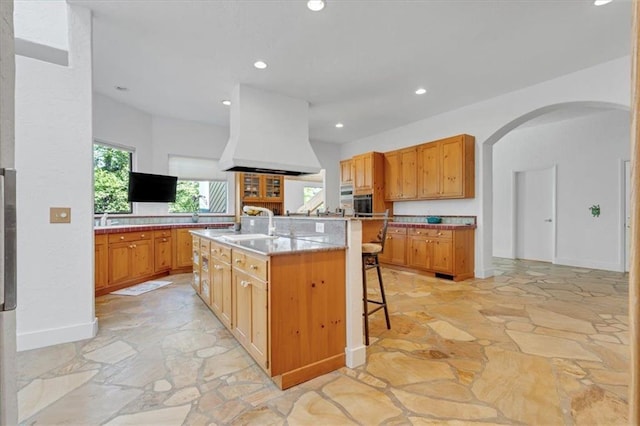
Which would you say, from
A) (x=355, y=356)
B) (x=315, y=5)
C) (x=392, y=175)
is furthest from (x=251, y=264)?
(x=392, y=175)

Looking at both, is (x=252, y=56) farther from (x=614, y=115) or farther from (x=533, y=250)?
(x=533, y=250)

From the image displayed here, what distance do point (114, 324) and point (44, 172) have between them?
64.8 inches

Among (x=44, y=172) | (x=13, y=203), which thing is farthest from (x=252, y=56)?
(x=13, y=203)

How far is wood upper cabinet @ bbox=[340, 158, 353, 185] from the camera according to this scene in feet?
23.8

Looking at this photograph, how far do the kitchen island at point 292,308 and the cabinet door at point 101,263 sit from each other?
2.75 metres

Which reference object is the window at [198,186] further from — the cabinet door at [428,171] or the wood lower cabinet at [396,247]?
the cabinet door at [428,171]

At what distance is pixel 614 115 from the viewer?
217 inches

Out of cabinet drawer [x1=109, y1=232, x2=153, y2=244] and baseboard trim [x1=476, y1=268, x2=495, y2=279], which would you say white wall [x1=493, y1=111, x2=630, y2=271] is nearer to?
baseboard trim [x1=476, y1=268, x2=495, y2=279]

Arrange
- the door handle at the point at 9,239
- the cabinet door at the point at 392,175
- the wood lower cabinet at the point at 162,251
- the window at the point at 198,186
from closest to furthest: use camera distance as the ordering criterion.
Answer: the door handle at the point at 9,239
the wood lower cabinet at the point at 162,251
the window at the point at 198,186
the cabinet door at the point at 392,175

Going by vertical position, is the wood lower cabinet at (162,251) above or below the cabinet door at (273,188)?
below

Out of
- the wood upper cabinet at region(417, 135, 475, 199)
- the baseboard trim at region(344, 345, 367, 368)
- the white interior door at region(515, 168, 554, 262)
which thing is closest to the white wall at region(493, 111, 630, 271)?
the white interior door at region(515, 168, 554, 262)

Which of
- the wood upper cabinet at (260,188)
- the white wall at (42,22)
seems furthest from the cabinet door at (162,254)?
the white wall at (42,22)

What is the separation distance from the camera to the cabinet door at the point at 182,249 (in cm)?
546

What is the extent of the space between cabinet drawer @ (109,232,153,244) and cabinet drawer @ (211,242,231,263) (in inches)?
82.5
